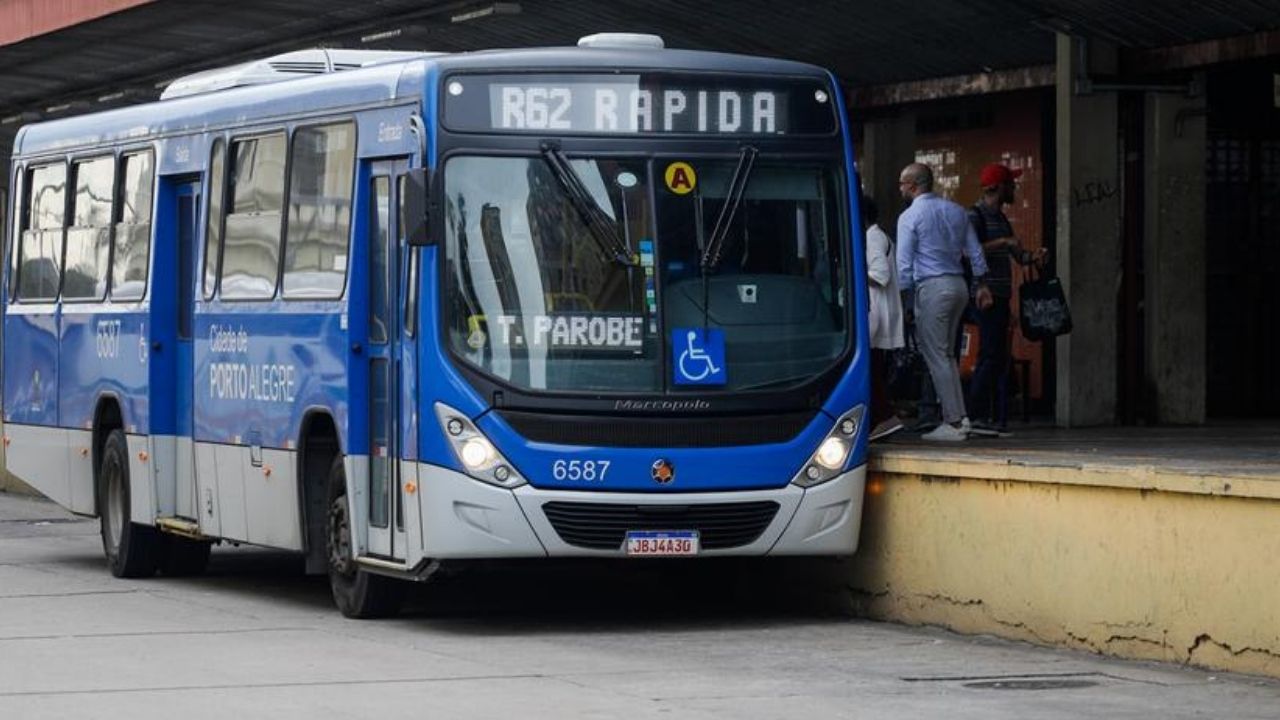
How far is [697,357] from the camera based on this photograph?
15117 mm

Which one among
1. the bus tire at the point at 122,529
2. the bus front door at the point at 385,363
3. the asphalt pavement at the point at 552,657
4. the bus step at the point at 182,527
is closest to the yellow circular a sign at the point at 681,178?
the bus front door at the point at 385,363

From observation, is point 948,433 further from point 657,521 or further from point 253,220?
point 253,220

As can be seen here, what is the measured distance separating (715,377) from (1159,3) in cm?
856

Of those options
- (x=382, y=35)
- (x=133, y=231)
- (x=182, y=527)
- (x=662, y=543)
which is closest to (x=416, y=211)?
(x=662, y=543)

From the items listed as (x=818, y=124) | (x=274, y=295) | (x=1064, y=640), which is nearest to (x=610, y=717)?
(x=1064, y=640)

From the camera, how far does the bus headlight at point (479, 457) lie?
14.8 m

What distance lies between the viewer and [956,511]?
15195 millimetres

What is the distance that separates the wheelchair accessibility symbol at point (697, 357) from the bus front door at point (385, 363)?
1428 millimetres

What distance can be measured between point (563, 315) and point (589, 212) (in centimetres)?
56

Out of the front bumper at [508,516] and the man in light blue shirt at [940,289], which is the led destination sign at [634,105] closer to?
the front bumper at [508,516]

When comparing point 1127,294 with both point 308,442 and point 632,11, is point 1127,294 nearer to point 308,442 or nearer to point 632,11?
point 632,11

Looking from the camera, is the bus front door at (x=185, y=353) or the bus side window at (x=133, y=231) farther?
the bus side window at (x=133, y=231)

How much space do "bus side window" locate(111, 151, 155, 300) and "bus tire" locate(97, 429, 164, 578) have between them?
0.98 metres

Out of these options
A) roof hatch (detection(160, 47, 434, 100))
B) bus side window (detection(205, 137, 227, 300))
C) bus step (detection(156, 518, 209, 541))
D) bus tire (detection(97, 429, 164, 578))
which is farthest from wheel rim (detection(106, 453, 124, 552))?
roof hatch (detection(160, 47, 434, 100))
